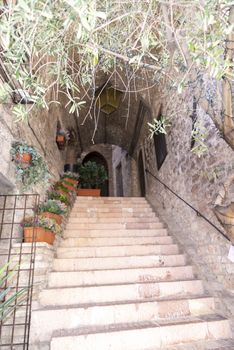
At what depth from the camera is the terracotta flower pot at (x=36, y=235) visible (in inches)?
90.3

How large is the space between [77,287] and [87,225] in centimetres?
154

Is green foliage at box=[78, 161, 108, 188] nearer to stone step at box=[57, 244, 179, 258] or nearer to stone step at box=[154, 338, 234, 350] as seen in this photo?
stone step at box=[57, 244, 179, 258]

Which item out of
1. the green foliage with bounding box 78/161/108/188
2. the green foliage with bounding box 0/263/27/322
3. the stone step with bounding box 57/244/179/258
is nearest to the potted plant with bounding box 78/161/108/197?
the green foliage with bounding box 78/161/108/188

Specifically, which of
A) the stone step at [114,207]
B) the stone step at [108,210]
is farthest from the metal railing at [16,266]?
the stone step at [114,207]

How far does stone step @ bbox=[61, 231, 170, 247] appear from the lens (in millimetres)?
3299

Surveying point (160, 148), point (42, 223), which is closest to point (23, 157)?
point (42, 223)

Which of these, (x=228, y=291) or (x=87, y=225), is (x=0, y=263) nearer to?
(x=87, y=225)

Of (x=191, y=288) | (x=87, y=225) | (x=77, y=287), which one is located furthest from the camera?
(x=87, y=225)

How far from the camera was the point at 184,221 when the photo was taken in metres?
3.38

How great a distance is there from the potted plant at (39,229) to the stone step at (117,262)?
45 cm

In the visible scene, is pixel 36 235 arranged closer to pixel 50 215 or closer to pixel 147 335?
pixel 50 215

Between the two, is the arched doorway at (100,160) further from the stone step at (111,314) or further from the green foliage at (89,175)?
the stone step at (111,314)

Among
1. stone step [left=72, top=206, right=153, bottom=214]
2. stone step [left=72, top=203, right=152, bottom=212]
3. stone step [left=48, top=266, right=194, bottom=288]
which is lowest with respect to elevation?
stone step [left=48, top=266, right=194, bottom=288]

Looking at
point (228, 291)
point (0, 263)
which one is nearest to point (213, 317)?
point (228, 291)
